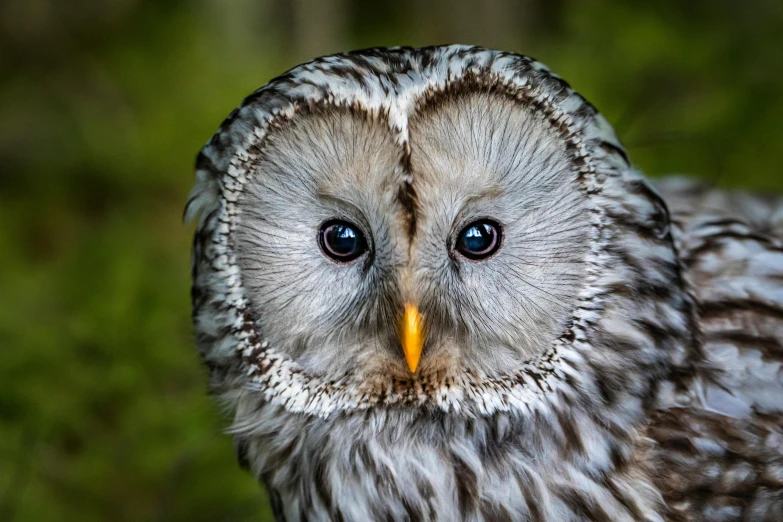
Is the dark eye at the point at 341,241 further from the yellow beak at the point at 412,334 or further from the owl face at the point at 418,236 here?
the yellow beak at the point at 412,334

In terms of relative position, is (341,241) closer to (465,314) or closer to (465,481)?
(465,314)

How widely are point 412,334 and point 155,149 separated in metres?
3.48

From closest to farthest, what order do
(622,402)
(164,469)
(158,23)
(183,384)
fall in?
(622,402)
(164,469)
(183,384)
(158,23)

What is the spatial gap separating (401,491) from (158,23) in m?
5.04

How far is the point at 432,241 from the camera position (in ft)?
4.85

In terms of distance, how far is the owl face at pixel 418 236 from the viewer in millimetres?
1483

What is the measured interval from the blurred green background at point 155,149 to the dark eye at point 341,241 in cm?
58

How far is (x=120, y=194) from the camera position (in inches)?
178

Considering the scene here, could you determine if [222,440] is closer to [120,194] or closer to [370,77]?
[370,77]

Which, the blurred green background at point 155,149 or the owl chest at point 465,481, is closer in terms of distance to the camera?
the owl chest at point 465,481

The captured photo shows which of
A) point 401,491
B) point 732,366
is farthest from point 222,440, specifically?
point 732,366

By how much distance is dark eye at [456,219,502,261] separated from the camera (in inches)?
59.4

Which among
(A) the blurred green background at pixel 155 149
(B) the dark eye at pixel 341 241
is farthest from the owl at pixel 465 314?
(A) the blurred green background at pixel 155 149

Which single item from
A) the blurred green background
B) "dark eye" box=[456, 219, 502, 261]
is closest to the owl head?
"dark eye" box=[456, 219, 502, 261]
